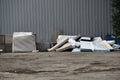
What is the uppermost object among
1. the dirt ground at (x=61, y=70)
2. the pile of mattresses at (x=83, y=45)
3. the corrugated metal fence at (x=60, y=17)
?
A: the corrugated metal fence at (x=60, y=17)

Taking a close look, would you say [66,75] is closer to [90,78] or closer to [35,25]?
[90,78]

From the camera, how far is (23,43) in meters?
12.0

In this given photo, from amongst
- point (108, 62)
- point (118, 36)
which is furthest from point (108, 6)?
point (108, 62)

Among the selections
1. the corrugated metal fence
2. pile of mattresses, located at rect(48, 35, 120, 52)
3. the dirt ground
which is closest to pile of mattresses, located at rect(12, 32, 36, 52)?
pile of mattresses, located at rect(48, 35, 120, 52)

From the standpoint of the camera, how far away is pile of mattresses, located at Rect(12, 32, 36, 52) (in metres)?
11.9

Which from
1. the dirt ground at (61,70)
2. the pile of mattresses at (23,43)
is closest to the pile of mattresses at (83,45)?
the pile of mattresses at (23,43)

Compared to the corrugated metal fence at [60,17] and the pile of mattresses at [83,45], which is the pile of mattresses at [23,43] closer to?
the pile of mattresses at [83,45]

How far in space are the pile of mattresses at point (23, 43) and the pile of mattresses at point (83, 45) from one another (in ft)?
2.67

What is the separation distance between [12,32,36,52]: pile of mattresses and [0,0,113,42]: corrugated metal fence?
40.5 inches

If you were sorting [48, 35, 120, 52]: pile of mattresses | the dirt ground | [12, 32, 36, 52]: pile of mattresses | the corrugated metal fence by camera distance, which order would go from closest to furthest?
the dirt ground, [48, 35, 120, 52]: pile of mattresses, [12, 32, 36, 52]: pile of mattresses, the corrugated metal fence

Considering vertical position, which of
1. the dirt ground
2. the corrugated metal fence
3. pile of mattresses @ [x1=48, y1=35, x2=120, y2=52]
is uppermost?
the corrugated metal fence

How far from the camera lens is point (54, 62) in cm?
878

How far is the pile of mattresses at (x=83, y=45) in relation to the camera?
11.5 meters

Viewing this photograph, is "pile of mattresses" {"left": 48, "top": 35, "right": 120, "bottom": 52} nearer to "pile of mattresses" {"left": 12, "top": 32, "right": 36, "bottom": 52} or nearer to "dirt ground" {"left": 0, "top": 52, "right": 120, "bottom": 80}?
"pile of mattresses" {"left": 12, "top": 32, "right": 36, "bottom": 52}
